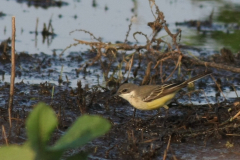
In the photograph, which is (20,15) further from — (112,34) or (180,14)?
(180,14)

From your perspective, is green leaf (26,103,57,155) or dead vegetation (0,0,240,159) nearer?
green leaf (26,103,57,155)

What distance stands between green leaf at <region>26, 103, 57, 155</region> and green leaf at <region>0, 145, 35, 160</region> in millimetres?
14

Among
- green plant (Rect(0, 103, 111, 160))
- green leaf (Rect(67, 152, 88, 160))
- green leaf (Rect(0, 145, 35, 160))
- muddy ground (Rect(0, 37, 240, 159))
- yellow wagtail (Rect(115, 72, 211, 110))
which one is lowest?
muddy ground (Rect(0, 37, 240, 159))

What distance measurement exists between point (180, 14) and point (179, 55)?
9.11 m

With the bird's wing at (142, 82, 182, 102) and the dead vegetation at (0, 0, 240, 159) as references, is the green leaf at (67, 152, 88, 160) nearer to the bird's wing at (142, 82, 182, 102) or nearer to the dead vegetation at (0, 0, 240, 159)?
the dead vegetation at (0, 0, 240, 159)

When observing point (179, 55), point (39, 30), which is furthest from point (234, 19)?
point (179, 55)

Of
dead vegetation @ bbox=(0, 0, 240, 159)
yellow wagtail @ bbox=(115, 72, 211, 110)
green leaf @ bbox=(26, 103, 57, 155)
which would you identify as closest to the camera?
green leaf @ bbox=(26, 103, 57, 155)

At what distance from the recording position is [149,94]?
615 centimetres

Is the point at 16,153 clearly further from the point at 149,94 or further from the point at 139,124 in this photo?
the point at 149,94

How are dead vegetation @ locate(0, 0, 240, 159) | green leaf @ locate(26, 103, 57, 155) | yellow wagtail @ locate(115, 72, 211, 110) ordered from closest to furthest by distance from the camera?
green leaf @ locate(26, 103, 57, 155), dead vegetation @ locate(0, 0, 240, 159), yellow wagtail @ locate(115, 72, 211, 110)

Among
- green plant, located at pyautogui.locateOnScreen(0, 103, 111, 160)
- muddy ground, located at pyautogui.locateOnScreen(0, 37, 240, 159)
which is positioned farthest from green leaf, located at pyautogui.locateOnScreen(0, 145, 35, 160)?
muddy ground, located at pyautogui.locateOnScreen(0, 37, 240, 159)

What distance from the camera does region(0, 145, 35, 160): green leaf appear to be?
873 mm

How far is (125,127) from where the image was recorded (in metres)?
5.80

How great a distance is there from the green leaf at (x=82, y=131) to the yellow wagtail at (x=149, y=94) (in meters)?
5.13
